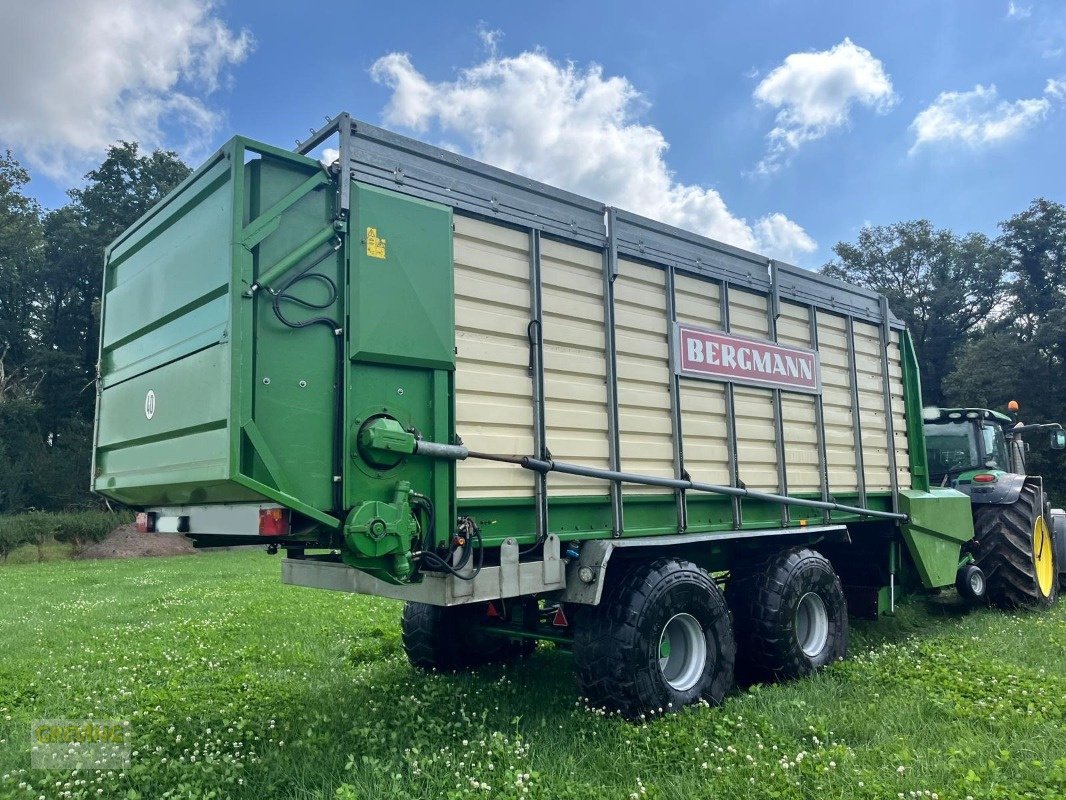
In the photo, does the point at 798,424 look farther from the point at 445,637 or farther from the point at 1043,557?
the point at 1043,557

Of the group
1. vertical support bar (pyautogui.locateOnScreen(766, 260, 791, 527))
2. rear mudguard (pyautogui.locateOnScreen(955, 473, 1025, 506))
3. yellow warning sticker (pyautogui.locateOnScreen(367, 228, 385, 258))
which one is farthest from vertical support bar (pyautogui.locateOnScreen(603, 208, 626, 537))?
rear mudguard (pyautogui.locateOnScreen(955, 473, 1025, 506))

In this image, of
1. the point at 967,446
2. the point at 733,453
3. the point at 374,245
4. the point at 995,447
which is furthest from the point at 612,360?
the point at 995,447

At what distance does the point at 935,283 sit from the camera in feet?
128

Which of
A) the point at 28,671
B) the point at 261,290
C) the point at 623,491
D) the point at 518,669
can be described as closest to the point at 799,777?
the point at 623,491

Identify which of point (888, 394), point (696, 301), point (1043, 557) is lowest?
point (1043, 557)

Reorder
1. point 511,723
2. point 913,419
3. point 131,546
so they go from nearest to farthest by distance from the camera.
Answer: point 511,723 < point 913,419 < point 131,546

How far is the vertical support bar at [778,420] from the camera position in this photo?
6.14m

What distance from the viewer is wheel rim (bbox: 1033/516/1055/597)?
8.82m

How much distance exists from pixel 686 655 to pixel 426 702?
1.69m

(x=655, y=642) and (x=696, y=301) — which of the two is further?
(x=696, y=301)

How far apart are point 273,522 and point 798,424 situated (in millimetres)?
4374

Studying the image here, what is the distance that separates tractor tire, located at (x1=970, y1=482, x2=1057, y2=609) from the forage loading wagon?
3.07 metres

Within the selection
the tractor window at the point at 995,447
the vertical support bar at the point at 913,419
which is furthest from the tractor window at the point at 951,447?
the vertical support bar at the point at 913,419

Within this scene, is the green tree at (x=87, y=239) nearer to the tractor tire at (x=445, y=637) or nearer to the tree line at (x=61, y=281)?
the tree line at (x=61, y=281)
